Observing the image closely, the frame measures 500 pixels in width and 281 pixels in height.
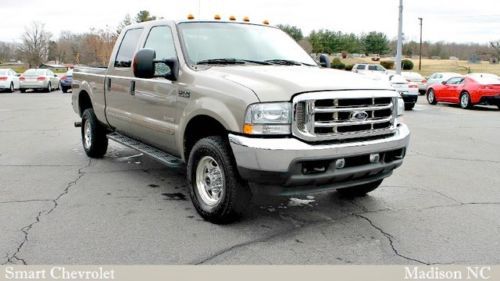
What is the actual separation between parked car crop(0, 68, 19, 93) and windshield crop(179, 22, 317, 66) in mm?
25190

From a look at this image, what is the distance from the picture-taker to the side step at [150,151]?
5.36 meters

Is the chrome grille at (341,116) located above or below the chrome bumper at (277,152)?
above

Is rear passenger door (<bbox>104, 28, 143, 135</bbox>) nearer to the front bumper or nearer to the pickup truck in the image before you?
the pickup truck

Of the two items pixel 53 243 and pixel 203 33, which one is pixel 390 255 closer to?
pixel 53 243

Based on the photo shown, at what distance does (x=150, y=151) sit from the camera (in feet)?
19.5

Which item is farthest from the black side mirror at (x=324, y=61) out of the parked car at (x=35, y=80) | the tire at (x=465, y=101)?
the parked car at (x=35, y=80)

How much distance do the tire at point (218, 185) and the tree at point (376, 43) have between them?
9300 cm

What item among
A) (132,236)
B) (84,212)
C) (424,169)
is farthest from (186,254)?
(424,169)

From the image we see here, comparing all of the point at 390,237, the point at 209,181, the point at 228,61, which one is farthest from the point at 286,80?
the point at 390,237

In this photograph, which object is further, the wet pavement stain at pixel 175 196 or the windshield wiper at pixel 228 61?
the wet pavement stain at pixel 175 196

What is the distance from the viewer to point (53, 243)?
163 inches

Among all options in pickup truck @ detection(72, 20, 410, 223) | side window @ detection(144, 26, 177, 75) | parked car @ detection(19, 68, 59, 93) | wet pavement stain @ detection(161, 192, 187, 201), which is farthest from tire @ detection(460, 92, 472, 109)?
parked car @ detection(19, 68, 59, 93)

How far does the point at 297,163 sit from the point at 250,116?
560mm
